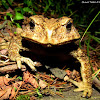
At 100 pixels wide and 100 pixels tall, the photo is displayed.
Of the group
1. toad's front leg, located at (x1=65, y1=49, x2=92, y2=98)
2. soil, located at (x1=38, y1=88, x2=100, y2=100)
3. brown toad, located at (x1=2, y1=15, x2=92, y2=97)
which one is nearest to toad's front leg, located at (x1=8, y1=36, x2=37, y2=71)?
brown toad, located at (x1=2, y1=15, x2=92, y2=97)

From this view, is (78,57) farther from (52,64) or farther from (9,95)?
(9,95)

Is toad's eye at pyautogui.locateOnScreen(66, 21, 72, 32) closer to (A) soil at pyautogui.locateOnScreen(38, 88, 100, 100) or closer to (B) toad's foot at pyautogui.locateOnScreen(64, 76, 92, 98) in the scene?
(B) toad's foot at pyautogui.locateOnScreen(64, 76, 92, 98)

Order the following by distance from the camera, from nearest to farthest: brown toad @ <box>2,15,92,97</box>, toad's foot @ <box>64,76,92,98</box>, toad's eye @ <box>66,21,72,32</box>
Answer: brown toad @ <box>2,15,92,97</box>, toad's eye @ <box>66,21,72,32</box>, toad's foot @ <box>64,76,92,98</box>

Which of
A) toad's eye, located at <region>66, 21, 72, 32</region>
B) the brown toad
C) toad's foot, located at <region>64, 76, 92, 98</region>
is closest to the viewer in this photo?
the brown toad

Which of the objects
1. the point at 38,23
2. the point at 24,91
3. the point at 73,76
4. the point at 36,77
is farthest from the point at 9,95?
the point at 73,76

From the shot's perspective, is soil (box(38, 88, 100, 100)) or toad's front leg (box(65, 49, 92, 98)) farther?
toad's front leg (box(65, 49, 92, 98))

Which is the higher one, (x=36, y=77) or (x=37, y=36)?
(x=37, y=36)

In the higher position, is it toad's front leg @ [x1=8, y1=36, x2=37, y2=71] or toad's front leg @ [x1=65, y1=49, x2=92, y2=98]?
toad's front leg @ [x1=8, y1=36, x2=37, y2=71]

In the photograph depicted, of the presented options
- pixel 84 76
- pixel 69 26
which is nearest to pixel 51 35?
pixel 69 26

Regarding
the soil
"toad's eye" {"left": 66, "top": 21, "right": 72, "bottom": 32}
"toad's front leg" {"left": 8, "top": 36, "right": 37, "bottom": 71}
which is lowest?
the soil

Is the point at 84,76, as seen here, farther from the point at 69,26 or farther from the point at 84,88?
the point at 69,26
